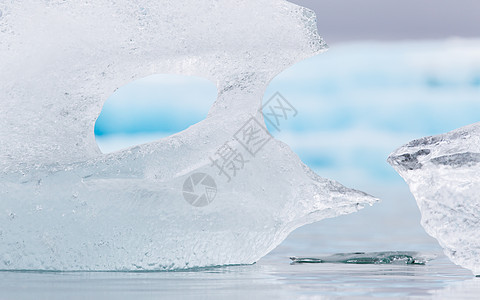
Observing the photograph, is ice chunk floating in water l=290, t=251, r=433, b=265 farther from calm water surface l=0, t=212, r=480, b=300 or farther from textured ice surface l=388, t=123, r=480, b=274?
textured ice surface l=388, t=123, r=480, b=274

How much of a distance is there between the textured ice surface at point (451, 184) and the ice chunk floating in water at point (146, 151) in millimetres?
1152

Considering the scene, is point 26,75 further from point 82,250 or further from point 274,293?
point 274,293

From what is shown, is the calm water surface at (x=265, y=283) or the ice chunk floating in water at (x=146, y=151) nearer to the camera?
the calm water surface at (x=265, y=283)

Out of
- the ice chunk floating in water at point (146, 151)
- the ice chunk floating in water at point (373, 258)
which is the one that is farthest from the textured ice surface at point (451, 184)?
the ice chunk floating in water at point (146, 151)

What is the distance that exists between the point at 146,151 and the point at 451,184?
250 centimetres

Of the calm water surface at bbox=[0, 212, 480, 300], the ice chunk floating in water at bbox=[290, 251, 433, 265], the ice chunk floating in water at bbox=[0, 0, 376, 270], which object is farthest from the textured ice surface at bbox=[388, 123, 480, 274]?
the ice chunk floating in water at bbox=[0, 0, 376, 270]

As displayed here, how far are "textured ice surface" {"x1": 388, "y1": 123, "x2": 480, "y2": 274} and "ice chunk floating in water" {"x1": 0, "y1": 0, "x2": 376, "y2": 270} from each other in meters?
1.15

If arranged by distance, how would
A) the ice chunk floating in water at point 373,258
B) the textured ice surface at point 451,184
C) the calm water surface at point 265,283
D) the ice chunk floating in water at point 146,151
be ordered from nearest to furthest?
1. the calm water surface at point 265,283
2. the textured ice surface at point 451,184
3. the ice chunk floating in water at point 146,151
4. the ice chunk floating in water at point 373,258

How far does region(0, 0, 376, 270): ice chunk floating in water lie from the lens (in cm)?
683

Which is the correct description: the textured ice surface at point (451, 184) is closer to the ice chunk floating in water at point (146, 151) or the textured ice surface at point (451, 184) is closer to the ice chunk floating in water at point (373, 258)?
the ice chunk floating in water at point (373, 258)

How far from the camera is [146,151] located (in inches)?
277

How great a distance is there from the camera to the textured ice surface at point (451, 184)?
630 centimetres

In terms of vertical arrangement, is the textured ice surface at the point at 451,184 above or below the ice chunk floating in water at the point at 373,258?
above

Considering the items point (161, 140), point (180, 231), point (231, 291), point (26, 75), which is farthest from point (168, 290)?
point (26, 75)
